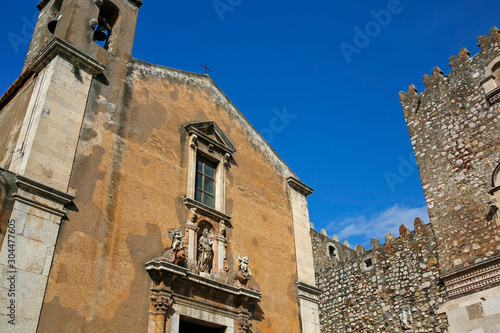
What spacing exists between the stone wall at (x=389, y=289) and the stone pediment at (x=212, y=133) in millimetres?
6913

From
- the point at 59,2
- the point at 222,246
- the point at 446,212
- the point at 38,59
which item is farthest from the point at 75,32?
the point at 446,212

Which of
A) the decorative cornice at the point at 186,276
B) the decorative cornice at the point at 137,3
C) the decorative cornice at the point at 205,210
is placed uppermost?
the decorative cornice at the point at 137,3

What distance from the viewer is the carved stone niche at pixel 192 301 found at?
7246 mm

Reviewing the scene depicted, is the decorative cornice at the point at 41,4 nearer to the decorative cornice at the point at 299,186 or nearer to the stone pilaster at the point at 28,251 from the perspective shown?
the stone pilaster at the point at 28,251

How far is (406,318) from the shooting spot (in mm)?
13227

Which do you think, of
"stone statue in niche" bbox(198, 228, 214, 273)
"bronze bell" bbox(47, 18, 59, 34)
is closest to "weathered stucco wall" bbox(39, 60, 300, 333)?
"stone statue in niche" bbox(198, 228, 214, 273)

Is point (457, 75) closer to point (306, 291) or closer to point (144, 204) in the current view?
point (306, 291)

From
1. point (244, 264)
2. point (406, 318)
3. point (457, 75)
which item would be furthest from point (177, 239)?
point (457, 75)

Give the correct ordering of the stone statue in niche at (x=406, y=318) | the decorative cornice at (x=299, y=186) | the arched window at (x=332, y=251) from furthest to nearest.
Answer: the arched window at (x=332, y=251)
the stone statue in niche at (x=406, y=318)
the decorative cornice at (x=299, y=186)

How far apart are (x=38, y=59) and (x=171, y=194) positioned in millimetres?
3435

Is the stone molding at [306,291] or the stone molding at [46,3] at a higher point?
the stone molding at [46,3]

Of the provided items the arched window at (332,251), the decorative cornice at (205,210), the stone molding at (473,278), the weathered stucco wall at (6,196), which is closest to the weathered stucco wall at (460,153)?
the stone molding at (473,278)

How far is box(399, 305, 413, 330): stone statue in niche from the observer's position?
514 inches

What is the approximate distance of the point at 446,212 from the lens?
39.7ft
